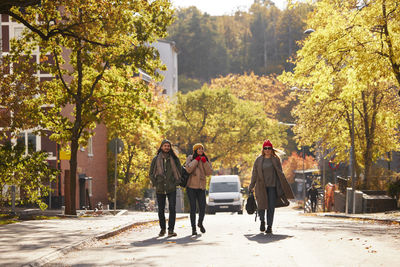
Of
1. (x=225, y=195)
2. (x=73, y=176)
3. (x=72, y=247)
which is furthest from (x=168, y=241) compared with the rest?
(x=225, y=195)

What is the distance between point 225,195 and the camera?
4016 centimetres

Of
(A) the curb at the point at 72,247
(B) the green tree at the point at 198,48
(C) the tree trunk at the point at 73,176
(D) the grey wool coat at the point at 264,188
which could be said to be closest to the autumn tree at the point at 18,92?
(C) the tree trunk at the point at 73,176

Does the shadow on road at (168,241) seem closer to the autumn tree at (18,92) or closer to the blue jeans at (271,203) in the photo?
the blue jeans at (271,203)

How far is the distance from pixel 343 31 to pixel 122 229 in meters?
10.7

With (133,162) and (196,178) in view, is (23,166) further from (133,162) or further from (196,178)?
(133,162)

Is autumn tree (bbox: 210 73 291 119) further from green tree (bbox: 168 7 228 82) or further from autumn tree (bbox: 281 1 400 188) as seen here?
autumn tree (bbox: 281 1 400 188)

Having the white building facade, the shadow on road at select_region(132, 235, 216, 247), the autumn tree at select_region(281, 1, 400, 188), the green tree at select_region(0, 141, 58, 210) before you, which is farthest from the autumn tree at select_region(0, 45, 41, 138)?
the white building facade

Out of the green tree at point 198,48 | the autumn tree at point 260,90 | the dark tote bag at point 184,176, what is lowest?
the dark tote bag at point 184,176

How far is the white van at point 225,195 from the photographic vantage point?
131ft

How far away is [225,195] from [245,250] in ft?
94.5

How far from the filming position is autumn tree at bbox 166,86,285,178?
2453 inches

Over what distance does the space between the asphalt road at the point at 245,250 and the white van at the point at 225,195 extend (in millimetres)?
24614

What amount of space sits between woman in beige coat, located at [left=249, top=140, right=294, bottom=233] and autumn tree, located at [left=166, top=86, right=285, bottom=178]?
47194 millimetres

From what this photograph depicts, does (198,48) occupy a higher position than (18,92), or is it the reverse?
(198,48)
